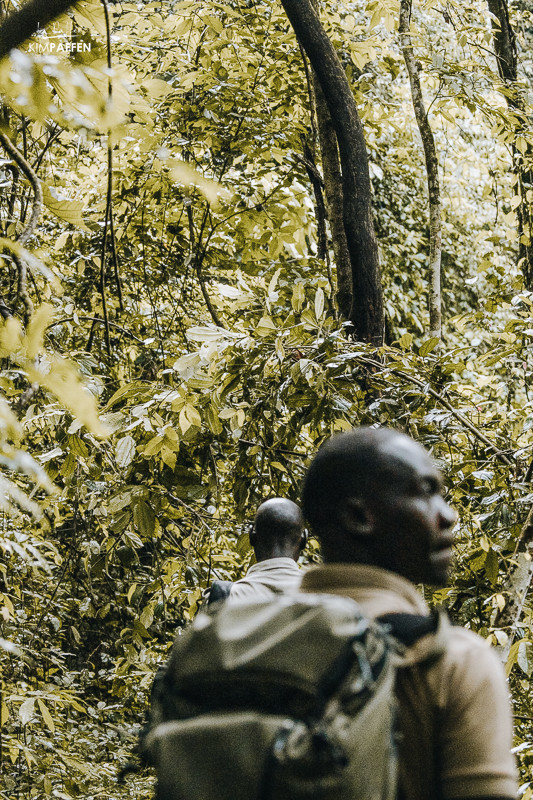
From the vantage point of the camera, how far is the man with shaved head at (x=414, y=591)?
948 mm

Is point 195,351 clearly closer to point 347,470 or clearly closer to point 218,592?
point 218,592

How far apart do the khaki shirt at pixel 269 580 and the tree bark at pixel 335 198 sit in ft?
4.67

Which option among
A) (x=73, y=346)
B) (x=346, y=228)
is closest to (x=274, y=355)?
(x=346, y=228)

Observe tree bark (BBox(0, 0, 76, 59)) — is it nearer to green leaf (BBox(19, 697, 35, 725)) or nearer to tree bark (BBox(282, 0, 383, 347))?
green leaf (BBox(19, 697, 35, 725))

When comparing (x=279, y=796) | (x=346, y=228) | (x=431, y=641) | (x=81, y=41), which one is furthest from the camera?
(x=346, y=228)

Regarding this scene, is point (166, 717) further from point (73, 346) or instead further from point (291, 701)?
point (73, 346)

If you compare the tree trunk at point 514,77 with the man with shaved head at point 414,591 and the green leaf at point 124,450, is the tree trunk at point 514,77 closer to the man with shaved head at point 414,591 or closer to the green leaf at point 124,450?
the green leaf at point 124,450

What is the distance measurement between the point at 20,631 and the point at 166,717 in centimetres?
328

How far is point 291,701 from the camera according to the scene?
0.89m

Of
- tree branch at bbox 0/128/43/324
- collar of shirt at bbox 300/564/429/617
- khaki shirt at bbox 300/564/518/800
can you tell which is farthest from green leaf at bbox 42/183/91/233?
khaki shirt at bbox 300/564/518/800

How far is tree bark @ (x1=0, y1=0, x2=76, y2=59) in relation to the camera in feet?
2.75

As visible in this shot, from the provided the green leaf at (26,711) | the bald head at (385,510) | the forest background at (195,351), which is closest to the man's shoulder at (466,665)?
the bald head at (385,510)

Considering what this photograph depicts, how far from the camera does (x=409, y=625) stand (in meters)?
0.98

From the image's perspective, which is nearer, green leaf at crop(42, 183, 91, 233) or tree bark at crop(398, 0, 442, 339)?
green leaf at crop(42, 183, 91, 233)
